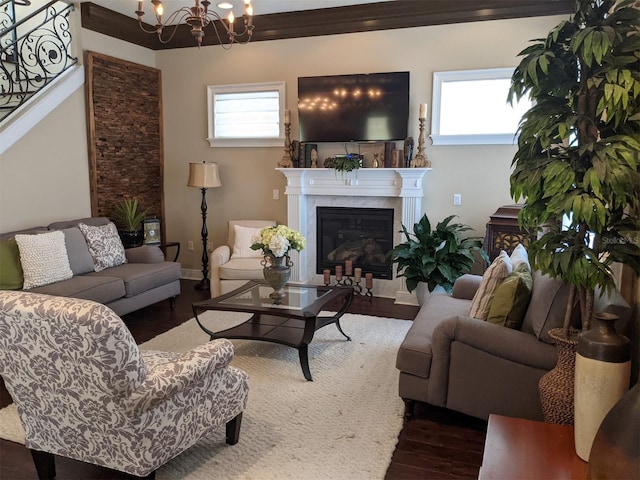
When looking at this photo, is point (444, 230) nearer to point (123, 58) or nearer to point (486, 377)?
point (486, 377)

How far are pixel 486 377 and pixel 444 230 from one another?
2409mm

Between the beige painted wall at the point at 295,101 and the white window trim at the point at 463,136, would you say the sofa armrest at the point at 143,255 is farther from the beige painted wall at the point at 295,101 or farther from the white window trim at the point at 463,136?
the white window trim at the point at 463,136

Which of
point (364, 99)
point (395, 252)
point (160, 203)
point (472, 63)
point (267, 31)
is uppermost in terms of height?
point (267, 31)

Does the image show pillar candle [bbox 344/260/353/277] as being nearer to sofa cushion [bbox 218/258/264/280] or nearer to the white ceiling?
sofa cushion [bbox 218/258/264/280]

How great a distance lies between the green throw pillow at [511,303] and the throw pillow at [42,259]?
344 cm

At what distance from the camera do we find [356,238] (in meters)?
5.74

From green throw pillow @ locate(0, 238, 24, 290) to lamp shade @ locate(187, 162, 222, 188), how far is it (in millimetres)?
2142

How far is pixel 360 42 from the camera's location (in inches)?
211

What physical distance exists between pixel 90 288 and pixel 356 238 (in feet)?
9.46

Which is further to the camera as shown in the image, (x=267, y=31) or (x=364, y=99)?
(x=267, y=31)

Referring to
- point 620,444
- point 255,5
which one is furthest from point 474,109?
point 620,444

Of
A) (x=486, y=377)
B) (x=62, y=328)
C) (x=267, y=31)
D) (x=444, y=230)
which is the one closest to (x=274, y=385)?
(x=486, y=377)

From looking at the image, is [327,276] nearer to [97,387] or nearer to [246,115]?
[246,115]

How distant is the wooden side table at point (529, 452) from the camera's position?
1.64 m
